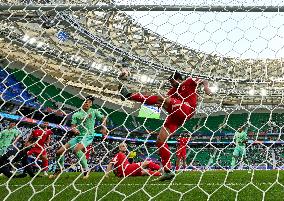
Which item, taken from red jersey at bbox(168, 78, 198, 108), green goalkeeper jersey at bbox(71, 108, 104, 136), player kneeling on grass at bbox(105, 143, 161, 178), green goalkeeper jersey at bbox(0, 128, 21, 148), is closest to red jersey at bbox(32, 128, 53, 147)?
green goalkeeper jersey at bbox(0, 128, 21, 148)

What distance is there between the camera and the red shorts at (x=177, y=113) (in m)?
3.84

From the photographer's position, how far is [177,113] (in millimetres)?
3902

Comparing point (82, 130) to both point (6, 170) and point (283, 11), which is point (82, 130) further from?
point (283, 11)

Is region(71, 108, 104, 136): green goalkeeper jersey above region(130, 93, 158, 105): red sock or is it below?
below

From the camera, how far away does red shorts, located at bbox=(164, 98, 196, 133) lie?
12.6 feet

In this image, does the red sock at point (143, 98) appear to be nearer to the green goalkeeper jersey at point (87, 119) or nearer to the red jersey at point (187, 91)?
the red jersey at point (187, 91)

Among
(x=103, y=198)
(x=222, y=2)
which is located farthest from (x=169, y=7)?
(x=103, y=198)

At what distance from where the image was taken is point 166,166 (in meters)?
3.94

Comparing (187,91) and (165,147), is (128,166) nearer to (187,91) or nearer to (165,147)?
(165,147)

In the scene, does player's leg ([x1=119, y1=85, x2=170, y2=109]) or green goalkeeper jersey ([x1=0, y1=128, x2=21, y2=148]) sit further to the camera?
green goalkeeper jersey ([x1=0, y1=128, x2=21, y2=148])

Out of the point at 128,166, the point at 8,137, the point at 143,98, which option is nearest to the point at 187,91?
the point at 143,98

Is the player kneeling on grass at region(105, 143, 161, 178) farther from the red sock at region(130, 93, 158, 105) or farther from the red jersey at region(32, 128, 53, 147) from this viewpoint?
the red sock at region(130, 93, 158, 105)

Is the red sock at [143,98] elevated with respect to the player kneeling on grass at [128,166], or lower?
elevated

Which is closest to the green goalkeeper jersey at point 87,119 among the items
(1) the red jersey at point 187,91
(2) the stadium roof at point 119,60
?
(2) the stadium roof at point 119,60
